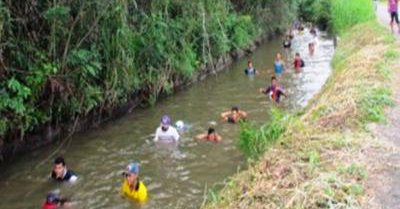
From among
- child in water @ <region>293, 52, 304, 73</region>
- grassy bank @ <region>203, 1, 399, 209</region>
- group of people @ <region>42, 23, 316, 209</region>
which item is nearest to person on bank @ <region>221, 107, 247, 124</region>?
group of people @ <region>42, 23, 316, 209</region>

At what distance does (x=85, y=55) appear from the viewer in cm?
1248

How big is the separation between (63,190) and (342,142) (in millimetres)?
5292

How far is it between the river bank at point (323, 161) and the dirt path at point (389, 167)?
12 cm

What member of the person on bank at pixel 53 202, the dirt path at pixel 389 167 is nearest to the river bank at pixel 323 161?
the dirt path at pixel 389 167

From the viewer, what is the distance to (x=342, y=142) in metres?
7.77

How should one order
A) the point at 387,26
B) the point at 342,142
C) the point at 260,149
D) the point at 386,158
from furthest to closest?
1. the point at 387,26
2. the point at 260,149
3. the point at 342,142
4. the point at 386,158

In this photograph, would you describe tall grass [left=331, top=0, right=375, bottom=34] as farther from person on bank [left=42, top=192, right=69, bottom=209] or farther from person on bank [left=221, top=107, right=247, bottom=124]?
person on bank [left=42, top=192, right=69, bottom=209]

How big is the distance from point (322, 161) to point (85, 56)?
270 inches

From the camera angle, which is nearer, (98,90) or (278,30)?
(98,90)

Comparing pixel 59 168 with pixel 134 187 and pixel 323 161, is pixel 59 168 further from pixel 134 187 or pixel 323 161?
pixel 323 161

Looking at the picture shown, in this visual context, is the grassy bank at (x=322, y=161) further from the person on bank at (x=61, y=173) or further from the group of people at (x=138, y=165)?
the person on bank at (x=61, y=173)

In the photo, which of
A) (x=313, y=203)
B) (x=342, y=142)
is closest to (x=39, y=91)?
(x=342, y=142)

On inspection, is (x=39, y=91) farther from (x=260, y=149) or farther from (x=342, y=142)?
(x=342, y=142)

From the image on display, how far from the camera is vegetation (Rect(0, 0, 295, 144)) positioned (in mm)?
11203
